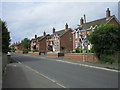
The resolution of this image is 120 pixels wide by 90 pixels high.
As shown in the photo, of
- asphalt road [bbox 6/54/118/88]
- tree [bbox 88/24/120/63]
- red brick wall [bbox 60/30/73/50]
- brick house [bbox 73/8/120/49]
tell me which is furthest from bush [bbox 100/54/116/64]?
red brick wall [bbox 60/30/73/50]

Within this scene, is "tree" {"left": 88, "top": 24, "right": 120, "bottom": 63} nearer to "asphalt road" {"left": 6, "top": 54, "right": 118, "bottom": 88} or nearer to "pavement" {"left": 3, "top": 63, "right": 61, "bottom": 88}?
"asphalt road" {"left": 6, "top": 54, "right": 118, "bottom": 88}

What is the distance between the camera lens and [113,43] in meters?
24.2

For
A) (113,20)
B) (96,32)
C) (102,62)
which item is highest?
(113,20)

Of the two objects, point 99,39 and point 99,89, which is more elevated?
point 99,39

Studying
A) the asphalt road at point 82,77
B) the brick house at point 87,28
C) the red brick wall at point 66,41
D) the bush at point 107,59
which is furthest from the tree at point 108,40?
the red brick wall at point 66,41

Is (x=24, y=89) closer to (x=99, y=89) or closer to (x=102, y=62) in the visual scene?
(x=99, y=89)

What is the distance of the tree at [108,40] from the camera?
24.0 metres

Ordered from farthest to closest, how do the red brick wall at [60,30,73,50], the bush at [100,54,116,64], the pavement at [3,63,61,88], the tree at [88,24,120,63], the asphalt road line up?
the red brick wall at [60,30,73,50] → the tree at [88,24,120,63] → the bush at [100,54,116,64] → the asphalt road → the pavement at [3,63,61,88]

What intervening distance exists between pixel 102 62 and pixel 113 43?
3261 mm

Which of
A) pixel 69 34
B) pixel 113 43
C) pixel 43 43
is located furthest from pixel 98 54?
pixel 43 43

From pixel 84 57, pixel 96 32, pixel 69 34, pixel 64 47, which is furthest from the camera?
pixel 69 34

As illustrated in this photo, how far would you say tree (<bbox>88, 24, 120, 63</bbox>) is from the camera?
78.8 ft

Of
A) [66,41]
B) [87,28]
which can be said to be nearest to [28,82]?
[87,28]

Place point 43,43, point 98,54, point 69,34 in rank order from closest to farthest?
point 98,54, point 69,34, point 43,43
